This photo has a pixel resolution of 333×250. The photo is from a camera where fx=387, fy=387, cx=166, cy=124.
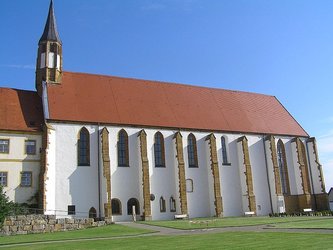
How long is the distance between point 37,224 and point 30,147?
28.8ft

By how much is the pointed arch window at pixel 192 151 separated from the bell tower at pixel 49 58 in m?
15.1

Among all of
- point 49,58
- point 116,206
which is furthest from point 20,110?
point 116,206

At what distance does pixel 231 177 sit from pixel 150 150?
10263 millimetres

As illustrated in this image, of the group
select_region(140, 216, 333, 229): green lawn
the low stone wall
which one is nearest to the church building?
the low stone wall

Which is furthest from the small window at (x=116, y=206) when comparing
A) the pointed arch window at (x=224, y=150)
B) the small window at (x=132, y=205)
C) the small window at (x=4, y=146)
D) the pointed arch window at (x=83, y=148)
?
the pointed arch window at (x=224, y=150)

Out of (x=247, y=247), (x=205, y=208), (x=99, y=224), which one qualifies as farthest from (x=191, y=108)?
(x=247, y=247)

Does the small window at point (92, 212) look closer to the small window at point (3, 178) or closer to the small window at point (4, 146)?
the small window at point (3, 178)

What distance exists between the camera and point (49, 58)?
40.0 meters

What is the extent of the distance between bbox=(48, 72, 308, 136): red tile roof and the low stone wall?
34.9 feet

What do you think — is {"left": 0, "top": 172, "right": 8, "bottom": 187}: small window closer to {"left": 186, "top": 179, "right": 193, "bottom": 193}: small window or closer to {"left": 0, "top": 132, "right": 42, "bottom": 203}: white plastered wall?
{"left": 0, "top": 132, "right": 42, "bottom": 203}: white plastered wall

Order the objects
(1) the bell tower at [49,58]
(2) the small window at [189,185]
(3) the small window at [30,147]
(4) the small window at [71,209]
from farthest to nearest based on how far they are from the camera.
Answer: (2) the small window at [189,185], (1) the bell tower at [49,58], (4) the small window at [71,209], (3) the small window at [30,147]

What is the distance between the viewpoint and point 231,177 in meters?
43.3

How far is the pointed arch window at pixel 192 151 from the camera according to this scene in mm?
41656

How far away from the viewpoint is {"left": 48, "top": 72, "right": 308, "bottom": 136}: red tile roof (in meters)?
38.5
